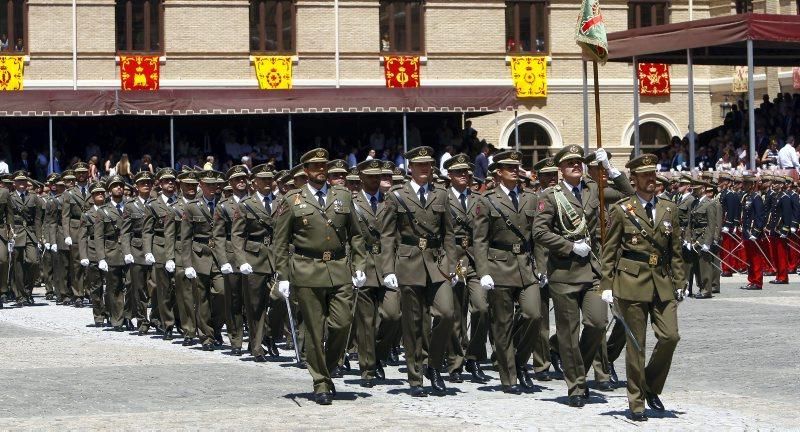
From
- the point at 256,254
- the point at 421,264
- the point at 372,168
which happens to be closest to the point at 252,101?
the point at 256,254

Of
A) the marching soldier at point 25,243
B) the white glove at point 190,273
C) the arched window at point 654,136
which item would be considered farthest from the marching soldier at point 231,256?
the arched window at point 654,136

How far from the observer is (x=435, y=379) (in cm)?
1384

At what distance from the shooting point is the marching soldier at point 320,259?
13492mm

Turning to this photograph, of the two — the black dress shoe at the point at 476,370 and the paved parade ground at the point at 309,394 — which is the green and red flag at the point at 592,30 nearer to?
the paved parade ground at the point at 309,394

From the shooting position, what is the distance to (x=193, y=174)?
19453 mm

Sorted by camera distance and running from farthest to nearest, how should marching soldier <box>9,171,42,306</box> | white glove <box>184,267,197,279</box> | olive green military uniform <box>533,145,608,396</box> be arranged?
1. marching soldier <box>9,171,42,306</box>
2. white glove <box>184,267,197,279</box>
3. olive green military uniform <box>533,145,608,396</box>

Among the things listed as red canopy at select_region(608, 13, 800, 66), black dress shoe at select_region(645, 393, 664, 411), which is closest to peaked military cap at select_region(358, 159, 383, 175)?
black dress shoe at select_region(645, 393, 664, 411)

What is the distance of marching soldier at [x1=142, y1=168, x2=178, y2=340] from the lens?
19.3 meters

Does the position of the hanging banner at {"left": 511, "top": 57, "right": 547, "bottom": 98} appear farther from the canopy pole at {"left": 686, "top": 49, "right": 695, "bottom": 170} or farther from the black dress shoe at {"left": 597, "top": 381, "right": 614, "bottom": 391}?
the black dress shoe at {"left": 597, "top": 381, "right": 614, "bottom": 391}

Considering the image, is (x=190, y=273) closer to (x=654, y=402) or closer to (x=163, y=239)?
(x=163, y=239)

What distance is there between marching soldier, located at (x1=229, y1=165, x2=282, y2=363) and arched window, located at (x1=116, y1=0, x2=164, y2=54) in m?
26.5

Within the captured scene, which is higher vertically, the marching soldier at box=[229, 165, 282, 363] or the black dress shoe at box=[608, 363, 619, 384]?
the marching soldier at box=[229, 165, 282, 363]

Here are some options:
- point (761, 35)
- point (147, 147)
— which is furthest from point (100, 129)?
point (761, 35)

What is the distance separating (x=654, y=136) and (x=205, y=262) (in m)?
32.1
